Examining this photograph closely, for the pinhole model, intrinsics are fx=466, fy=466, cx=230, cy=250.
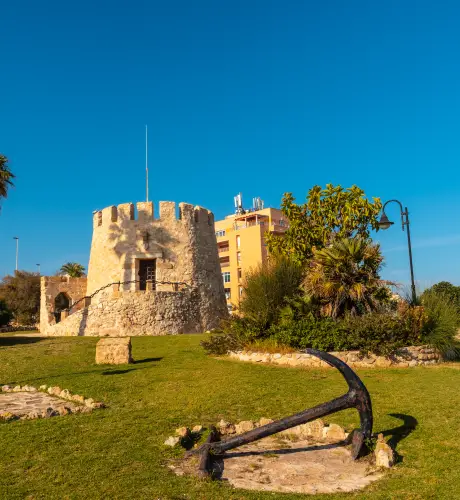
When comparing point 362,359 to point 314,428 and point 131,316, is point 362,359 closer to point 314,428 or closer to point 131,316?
point 314,428

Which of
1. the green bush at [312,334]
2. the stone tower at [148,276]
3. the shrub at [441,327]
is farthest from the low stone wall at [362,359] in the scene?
the stone tower at [148,276]

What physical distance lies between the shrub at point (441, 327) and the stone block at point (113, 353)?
872cm

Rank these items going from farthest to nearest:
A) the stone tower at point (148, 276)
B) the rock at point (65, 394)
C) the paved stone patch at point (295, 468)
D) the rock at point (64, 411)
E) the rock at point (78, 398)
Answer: the stone tower at point (148, 276)
the rock at point (65, 394)
the rock at point (78, 398)
the rock at point (64, 411)
the paved stone patch at point (295, 468)

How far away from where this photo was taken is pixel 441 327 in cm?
1396

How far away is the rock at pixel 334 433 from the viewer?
6.17 m

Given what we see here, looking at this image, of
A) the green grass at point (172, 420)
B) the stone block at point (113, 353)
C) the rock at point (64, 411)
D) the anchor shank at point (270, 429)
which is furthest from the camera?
the stone block at point (113, 353)

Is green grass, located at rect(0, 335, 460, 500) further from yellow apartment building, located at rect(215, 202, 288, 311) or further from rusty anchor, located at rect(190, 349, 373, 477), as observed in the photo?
yellow apartment building, located at rect(215, 202, 288, 311)

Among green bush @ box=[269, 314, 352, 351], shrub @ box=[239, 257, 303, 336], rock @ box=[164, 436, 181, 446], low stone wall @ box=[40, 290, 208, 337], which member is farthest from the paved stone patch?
low stone wall @ box=[40, 290, 208, 337]

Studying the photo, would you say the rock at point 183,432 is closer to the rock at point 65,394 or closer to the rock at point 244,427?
the rock at point 244,427

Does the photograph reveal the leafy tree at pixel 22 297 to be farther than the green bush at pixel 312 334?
Yes

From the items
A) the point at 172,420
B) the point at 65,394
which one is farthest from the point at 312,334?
the point at 65,394

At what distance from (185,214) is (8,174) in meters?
9.54

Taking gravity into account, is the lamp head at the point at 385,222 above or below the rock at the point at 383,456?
above

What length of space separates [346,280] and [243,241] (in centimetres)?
4204
